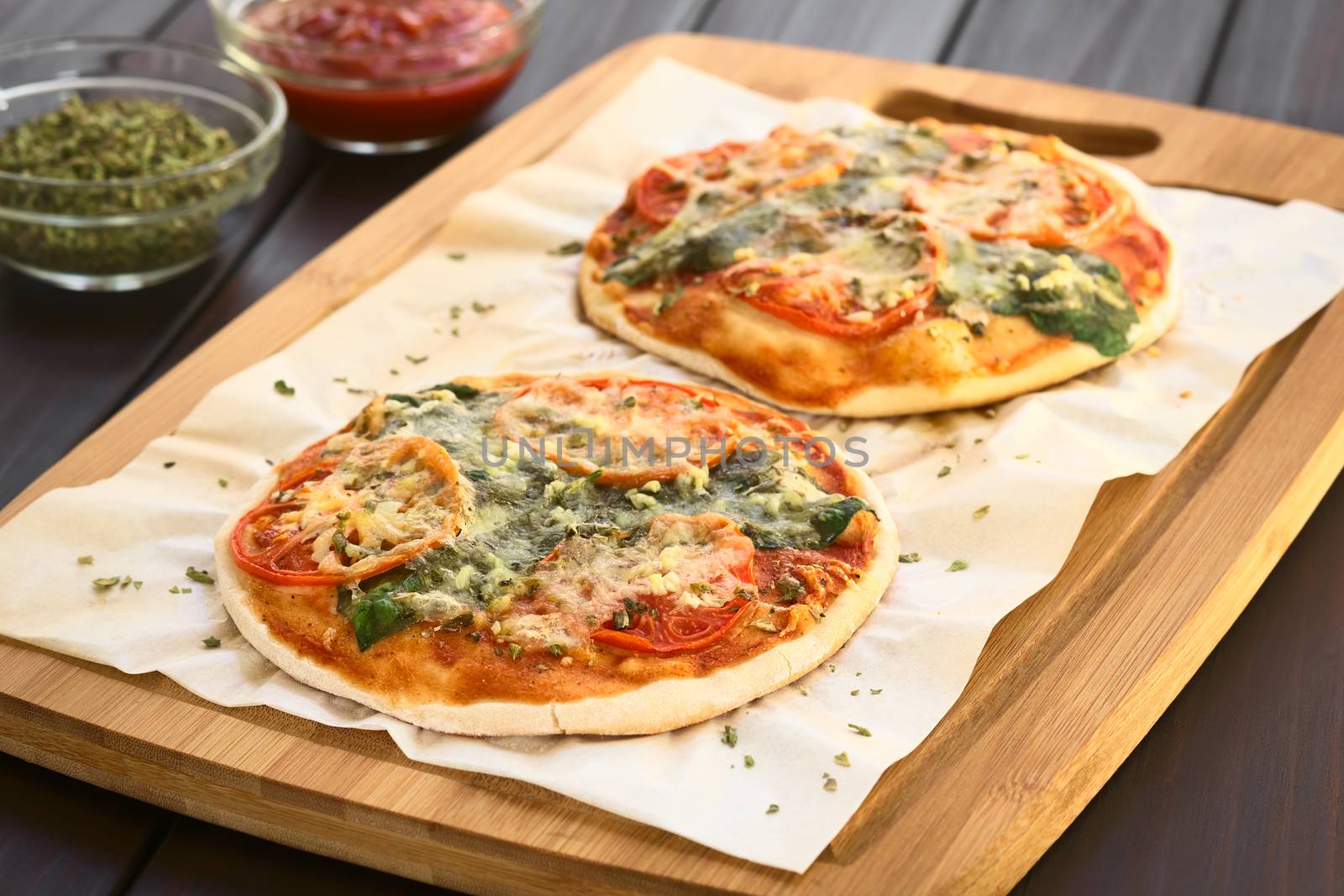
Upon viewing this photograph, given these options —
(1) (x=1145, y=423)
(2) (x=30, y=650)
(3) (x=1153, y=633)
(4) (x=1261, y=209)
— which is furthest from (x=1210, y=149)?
(2) (x=30, y=650)

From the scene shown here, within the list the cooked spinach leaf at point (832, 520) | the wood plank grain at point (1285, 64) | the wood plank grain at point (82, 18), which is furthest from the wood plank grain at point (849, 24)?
the cooked spinach leaf at point (832, 520)

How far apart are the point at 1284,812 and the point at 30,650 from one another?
274 cm

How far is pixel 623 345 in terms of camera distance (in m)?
4.47

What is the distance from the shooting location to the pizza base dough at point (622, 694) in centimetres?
306

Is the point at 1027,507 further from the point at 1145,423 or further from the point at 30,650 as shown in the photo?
the point at 30,650

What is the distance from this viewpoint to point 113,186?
438 cm

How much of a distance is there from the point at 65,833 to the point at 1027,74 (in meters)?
4.71

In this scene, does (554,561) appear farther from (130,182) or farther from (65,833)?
(130,182)

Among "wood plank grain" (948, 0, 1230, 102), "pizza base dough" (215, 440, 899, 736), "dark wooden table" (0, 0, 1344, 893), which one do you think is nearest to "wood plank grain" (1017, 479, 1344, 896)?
"dark wooden table" (0, 0, 1344, 893)

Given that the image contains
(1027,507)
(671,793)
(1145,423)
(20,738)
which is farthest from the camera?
(1145,423)

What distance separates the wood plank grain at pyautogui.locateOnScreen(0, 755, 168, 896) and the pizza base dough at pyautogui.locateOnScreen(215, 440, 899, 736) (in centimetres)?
44

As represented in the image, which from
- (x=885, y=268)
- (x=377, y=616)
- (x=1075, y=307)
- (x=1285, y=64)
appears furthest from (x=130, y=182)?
(x=1285, y=64)

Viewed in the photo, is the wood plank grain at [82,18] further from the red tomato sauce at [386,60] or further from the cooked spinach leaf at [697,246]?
the cooked spinach leaf at [697,246]

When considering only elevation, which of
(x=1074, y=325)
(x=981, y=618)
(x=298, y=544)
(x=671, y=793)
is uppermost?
(x=1074, y=325)
